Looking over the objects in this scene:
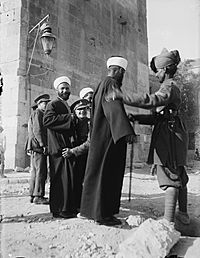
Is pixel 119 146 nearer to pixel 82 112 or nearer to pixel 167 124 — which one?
pixel 167 124

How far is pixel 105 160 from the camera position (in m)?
3.11

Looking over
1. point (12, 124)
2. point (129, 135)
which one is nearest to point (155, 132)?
point (129, 135)

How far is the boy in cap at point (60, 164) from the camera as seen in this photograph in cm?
367

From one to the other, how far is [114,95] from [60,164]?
1.21 meters

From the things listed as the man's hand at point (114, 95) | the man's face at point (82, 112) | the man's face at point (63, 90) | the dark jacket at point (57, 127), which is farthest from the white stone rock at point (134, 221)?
the man's face at point (63, 90)

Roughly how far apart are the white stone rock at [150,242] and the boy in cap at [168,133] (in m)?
0.49

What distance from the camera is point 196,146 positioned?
24.0m

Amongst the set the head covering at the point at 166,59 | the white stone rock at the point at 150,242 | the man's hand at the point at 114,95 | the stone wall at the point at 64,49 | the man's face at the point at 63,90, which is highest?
the stone wall at the point at 64,49

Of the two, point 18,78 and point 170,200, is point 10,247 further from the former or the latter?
point 18,78

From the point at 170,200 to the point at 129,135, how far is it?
0.73 meters

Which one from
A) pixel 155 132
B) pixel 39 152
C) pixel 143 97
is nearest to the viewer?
pixel 143 97

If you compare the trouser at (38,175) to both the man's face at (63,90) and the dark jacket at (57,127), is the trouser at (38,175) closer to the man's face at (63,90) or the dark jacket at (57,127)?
the dark jacket at (57,127)

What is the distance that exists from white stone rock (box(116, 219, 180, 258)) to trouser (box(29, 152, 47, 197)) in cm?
257

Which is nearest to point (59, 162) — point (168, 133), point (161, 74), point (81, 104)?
point (81, 104)
